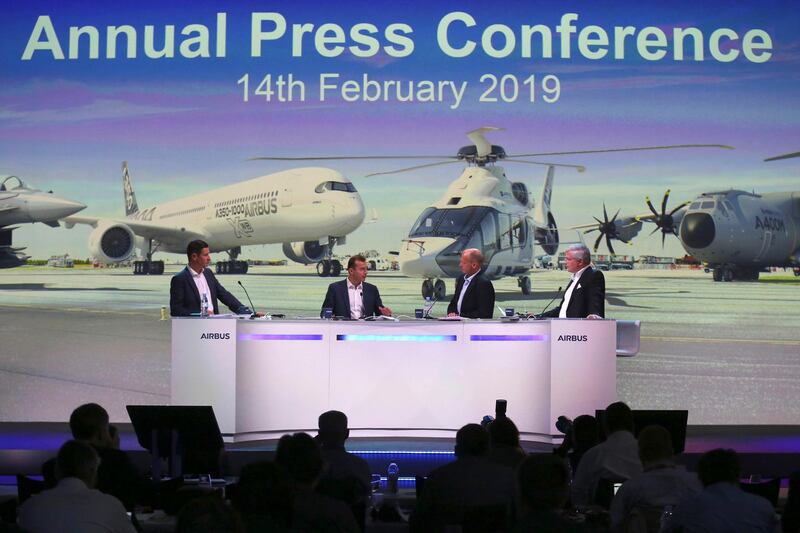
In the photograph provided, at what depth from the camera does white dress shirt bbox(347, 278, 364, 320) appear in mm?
8250

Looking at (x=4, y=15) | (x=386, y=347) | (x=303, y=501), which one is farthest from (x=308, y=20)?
(x=303, y=501)

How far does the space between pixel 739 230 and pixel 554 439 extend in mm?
4666

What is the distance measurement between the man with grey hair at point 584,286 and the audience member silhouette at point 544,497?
15.3 feet

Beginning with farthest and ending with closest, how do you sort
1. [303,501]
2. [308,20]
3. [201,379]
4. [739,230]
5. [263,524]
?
1. [739,230]
2. [308,20]
3. [201,379]
4. [303,501]
5. [263,524]

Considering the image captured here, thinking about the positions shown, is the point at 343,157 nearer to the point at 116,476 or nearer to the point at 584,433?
the point at 584,433

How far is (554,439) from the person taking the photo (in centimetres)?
746

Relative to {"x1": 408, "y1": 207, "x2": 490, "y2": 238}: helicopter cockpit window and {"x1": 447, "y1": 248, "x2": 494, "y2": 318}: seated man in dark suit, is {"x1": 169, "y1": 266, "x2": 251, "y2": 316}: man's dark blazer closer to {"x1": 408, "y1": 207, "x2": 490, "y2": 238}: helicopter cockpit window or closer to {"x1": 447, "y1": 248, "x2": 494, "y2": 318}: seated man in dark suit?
{"x1": 447, "y1": 248, "x2": 494, "y2": 318}: seated man in dark suit

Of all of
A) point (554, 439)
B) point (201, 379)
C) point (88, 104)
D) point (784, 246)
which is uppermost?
point (88, 104)

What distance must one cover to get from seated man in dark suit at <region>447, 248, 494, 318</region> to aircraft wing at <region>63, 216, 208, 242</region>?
3.89 metres

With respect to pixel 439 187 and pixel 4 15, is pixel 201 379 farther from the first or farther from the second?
pixel 4 15

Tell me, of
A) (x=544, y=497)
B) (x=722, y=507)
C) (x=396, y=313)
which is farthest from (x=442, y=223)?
(x=544, y=497)

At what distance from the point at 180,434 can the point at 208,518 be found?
96.1 inches

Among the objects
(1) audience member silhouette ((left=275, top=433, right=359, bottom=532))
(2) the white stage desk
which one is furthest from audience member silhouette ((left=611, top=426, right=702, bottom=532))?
(2) the white stage desk

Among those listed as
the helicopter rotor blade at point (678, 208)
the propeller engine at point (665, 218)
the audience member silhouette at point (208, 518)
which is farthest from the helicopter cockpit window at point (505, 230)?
the audience member silhouette at point (208, 518)
